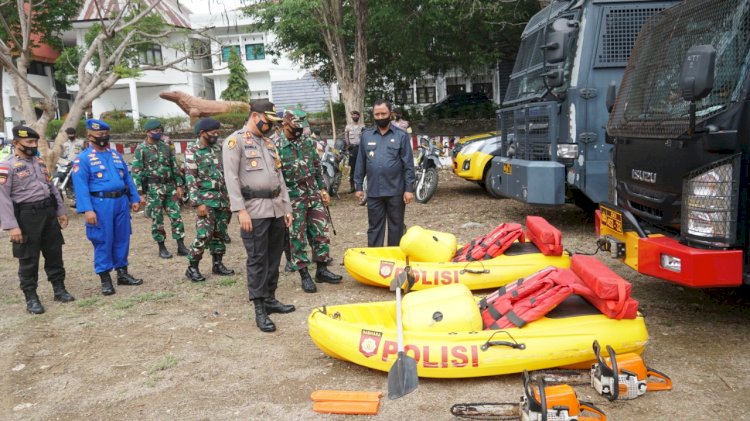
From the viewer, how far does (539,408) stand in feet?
10.2

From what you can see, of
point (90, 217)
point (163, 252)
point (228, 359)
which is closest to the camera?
point (228, 359)

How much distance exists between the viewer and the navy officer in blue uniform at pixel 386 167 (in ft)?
20.9

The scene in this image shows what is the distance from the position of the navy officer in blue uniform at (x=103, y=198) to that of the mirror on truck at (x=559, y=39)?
4.92 meters

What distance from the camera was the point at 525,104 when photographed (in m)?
8.22

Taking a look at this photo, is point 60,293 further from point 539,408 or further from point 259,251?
point 539,408

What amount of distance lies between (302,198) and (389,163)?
38.2 inches

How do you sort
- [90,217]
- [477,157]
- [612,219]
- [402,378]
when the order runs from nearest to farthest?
1. [402,378]
2. [612,219]
3. [90,217]
4. [477,157]

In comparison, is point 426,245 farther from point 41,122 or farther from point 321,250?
point 41,122

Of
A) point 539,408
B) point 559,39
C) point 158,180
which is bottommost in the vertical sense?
point 539,408

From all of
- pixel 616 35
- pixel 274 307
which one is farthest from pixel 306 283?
pixel 616 35

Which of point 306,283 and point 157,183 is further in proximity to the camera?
point 157,183

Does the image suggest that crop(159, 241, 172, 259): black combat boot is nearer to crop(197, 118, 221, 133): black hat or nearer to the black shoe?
crop(197, 118, 221, 133): black hat

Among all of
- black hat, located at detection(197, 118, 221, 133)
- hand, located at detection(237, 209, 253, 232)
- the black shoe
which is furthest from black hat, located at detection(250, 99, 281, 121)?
black hat, located at detection(197, 118, 221, 133)

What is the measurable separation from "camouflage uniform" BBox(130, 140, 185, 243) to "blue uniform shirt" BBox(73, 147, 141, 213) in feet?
5.23
